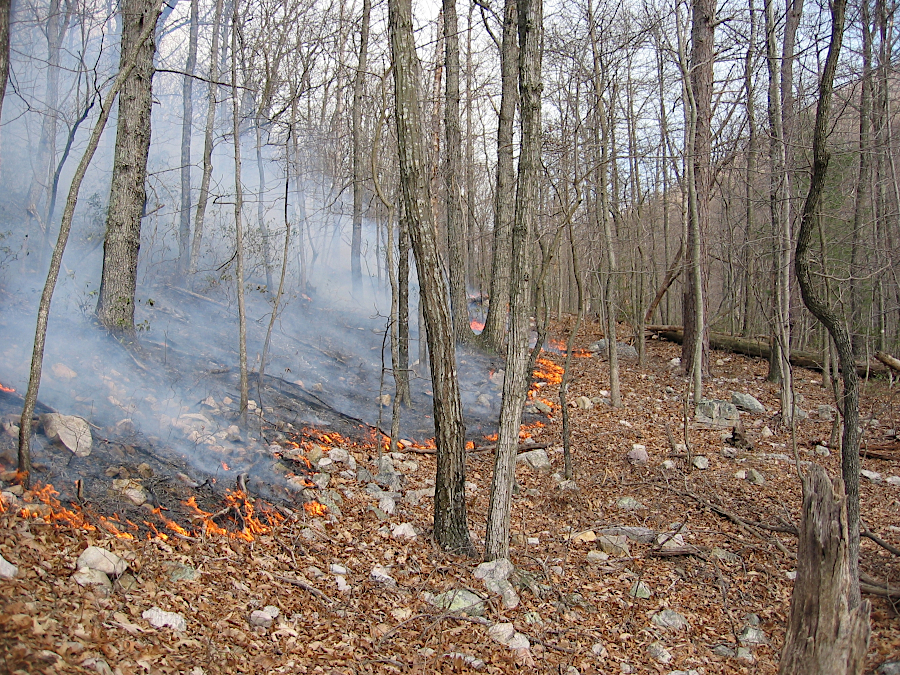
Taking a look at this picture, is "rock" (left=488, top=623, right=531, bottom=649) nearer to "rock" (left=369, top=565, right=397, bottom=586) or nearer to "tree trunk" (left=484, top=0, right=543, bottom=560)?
"tree trunk" (left=484, top=0, right=543, bottom=560)

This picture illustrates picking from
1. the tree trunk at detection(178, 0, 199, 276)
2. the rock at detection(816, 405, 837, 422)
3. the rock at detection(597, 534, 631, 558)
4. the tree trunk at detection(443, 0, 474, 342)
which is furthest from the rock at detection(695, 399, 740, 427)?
the tree trunk at detection(178, 0, 199, 276)

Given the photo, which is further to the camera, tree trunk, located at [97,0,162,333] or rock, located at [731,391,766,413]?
rock, located at [731,391,766,413]

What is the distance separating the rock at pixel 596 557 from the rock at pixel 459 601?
4.66 feet

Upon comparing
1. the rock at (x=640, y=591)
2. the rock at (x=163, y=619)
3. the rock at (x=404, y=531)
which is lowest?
the rock at (x=640, y=591)

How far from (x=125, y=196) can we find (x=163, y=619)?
492 cm

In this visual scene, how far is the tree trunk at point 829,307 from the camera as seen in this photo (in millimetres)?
4293

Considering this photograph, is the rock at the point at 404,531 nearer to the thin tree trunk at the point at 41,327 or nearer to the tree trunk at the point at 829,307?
the thin tree trunk at the point at 41,327

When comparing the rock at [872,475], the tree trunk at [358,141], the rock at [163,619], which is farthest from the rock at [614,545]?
the tree trunk at [358,141]

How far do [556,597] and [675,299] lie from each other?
24954 mm

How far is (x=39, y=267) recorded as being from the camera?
24.4ft

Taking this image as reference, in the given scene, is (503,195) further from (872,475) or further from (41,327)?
(41,327)

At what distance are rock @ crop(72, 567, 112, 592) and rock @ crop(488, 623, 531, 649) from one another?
252 cm

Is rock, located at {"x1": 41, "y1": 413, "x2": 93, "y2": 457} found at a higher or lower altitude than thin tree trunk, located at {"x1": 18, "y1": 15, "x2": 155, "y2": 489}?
lower

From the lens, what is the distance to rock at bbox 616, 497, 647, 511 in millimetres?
6180
